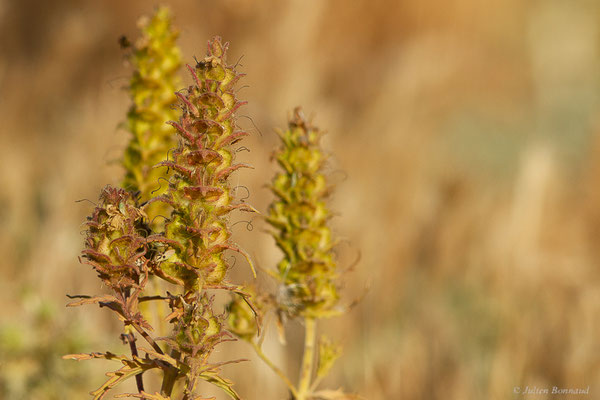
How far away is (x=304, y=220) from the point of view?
1365mm

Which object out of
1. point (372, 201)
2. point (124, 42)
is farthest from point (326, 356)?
point (372, 201)

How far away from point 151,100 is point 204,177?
25.7 inches

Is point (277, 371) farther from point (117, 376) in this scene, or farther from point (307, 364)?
point (117, 376)

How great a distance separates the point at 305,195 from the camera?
54.1 inches

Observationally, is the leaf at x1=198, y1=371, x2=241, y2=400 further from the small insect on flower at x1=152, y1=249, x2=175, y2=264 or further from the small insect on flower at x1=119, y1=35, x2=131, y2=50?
the small insect on flower at x1=119, y1=35, x2=131, y2=50

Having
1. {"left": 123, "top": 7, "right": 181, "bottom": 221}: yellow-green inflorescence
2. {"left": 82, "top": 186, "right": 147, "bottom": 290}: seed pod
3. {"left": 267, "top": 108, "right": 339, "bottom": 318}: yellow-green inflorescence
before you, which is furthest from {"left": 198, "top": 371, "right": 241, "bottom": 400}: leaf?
{"left": 123, "top": 7, "right": 181, "bottom": 221}: yellow-green inflorescence

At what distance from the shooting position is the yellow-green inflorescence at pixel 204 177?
3.12 ft

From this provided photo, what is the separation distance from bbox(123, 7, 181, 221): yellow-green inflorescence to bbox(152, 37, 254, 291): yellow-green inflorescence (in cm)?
53

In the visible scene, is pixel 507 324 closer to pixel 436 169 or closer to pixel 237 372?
pixel 237 372

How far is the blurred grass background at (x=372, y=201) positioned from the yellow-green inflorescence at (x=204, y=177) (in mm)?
418

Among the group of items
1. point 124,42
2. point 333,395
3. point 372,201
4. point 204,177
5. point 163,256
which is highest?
point 372,201

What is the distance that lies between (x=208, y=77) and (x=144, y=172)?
2.00 feet

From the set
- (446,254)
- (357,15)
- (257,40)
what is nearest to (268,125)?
(257,40)

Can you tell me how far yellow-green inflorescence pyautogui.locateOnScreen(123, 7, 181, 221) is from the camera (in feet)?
4.96
